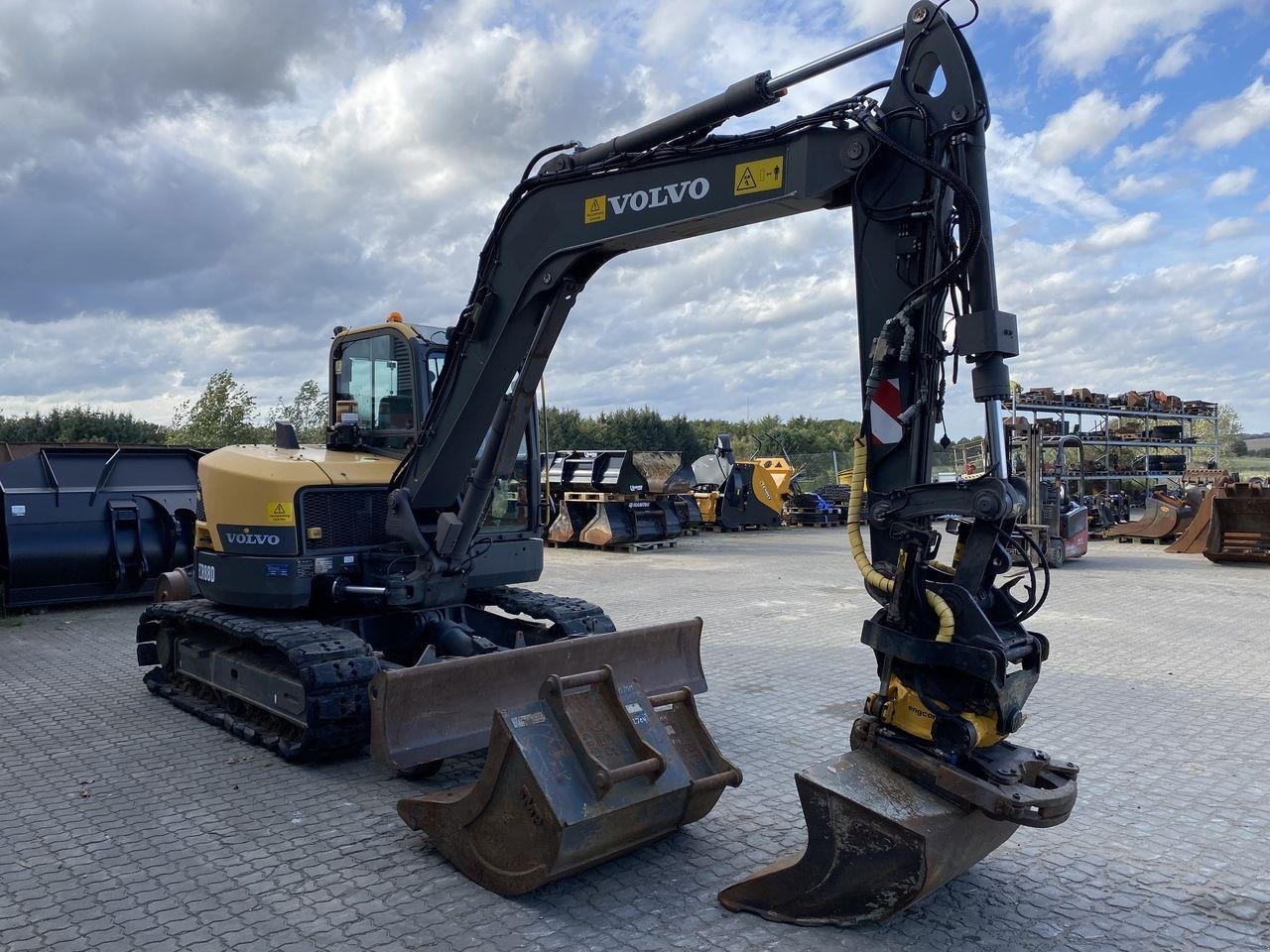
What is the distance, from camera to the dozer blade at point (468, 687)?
4852 mm

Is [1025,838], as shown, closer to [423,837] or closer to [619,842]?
[619,842]

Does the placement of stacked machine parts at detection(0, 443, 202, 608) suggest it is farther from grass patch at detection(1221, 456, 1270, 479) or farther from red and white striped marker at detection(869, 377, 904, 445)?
grass patch at detection(1221, 456, 1270, 479)

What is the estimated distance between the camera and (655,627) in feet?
20.0

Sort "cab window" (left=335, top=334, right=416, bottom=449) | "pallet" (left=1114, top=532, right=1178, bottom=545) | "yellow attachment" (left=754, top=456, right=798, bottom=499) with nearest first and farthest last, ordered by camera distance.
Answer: "cab window" (left=335, top=334, right=416, bottom=449) < "pallet" (left=1114, top=532, right=1178, bottom=545) < "yellow attachment" (left=754, top=456, right=798, bottom=499)

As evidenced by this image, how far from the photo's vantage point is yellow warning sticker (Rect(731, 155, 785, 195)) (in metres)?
4.50

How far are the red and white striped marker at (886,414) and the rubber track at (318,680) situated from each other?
10.6 feet

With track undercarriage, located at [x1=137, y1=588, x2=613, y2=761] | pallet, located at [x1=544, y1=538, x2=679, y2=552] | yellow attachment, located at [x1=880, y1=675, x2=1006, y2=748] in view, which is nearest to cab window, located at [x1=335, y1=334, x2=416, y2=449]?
track undercarriage, located at [x1=137, y1=588, x2=613, y2=761]

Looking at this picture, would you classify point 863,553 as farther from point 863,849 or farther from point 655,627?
point 655,627

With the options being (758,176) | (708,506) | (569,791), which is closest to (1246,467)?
(708,506)

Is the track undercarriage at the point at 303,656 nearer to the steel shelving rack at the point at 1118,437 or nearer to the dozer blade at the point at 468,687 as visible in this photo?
the dozer blade at the point at 468,687

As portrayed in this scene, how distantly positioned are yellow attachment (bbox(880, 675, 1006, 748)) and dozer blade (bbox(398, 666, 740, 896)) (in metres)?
0.97

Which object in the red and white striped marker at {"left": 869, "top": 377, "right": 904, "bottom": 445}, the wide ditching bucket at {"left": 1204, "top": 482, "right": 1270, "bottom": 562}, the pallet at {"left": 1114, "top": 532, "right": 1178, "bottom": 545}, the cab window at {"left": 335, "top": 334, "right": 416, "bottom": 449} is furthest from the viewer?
the pallet at {"left": 1114, "top": 532, "right": 1178, "bottom": 545}

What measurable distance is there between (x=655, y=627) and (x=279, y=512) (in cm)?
258

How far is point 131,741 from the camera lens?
6.18m
